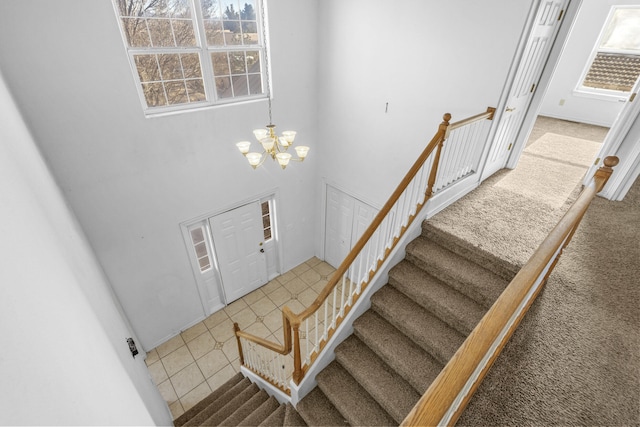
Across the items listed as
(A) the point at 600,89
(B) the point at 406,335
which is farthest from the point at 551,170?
(A) the point at 600,89

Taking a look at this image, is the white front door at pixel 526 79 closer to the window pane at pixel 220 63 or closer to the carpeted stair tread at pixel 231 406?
the window pane at pixel 220 63

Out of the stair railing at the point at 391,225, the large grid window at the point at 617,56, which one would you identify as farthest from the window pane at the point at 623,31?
the stair railing at the point at 391,225

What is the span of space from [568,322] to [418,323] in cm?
109

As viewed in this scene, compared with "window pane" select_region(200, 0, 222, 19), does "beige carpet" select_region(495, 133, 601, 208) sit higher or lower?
lower

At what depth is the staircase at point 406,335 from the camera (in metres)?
2.61

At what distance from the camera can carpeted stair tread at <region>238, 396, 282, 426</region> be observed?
3.28 metres

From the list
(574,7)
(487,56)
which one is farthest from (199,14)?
(574,7)

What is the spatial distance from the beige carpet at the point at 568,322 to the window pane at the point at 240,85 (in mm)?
3325

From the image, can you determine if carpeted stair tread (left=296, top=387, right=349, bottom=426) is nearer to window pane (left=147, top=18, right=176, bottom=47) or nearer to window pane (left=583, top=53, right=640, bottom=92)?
window pane (left=147, top=18, right=176, bottom=47)

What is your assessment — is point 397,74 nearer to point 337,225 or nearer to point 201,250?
point 337,225

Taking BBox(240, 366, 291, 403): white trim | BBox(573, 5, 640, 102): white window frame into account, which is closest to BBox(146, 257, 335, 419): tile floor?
BBox(240, 366, 291, 403): white trim

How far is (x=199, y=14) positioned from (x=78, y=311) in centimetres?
380

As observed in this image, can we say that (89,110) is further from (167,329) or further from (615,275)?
(615,275)

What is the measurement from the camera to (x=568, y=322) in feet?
7.16
